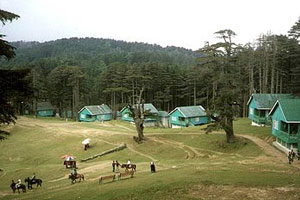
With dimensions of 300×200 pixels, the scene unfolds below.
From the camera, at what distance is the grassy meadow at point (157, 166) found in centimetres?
2278

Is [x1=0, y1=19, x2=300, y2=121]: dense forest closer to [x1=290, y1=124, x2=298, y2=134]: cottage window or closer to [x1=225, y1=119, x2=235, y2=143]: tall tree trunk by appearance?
[x1=225, y1=119, x2=235, y2=143]: tall tree trunk

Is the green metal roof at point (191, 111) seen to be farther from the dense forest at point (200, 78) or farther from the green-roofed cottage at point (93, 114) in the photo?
the green-roofed cottage at point (93, 114)

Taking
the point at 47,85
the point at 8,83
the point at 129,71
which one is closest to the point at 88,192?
the point at 8,83

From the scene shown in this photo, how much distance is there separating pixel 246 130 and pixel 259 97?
8149 mm

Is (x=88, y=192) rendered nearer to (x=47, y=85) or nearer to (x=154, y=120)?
(x=154, y=120)

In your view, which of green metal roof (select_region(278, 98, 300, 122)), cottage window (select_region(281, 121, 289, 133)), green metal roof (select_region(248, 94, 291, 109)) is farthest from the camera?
green metal roof (select_region(248, 94, 291, 109))

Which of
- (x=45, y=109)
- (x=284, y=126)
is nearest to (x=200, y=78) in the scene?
(x=284, y=126)

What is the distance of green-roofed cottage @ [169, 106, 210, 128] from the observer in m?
79.7

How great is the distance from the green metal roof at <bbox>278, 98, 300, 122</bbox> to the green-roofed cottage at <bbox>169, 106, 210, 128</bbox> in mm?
38151

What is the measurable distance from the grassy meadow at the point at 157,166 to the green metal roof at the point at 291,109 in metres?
5.47

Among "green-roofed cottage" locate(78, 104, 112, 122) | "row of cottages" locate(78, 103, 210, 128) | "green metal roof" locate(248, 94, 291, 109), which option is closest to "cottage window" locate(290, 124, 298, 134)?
"green metal roof" locate(248, 94, 291, 109)

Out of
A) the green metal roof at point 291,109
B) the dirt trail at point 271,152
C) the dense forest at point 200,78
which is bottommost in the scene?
the dirt trail at point 271,152

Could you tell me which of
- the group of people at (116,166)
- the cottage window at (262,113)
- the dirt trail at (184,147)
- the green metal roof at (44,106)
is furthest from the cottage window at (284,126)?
the green metal roof at (44,106)

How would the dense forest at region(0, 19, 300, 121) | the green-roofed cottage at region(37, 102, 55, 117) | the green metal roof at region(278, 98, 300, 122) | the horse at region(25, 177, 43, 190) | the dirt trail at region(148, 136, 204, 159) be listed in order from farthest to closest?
the green-roofed cottage at region(37, 102, 55, 117) < the dense forest at region(0, 19, 300, 121) < the dirt trail at region(148, 136, 204, 159) < the green metal roof at region(278, 98, 300, 122) < the horse at region(25, 177, 43, 190)
